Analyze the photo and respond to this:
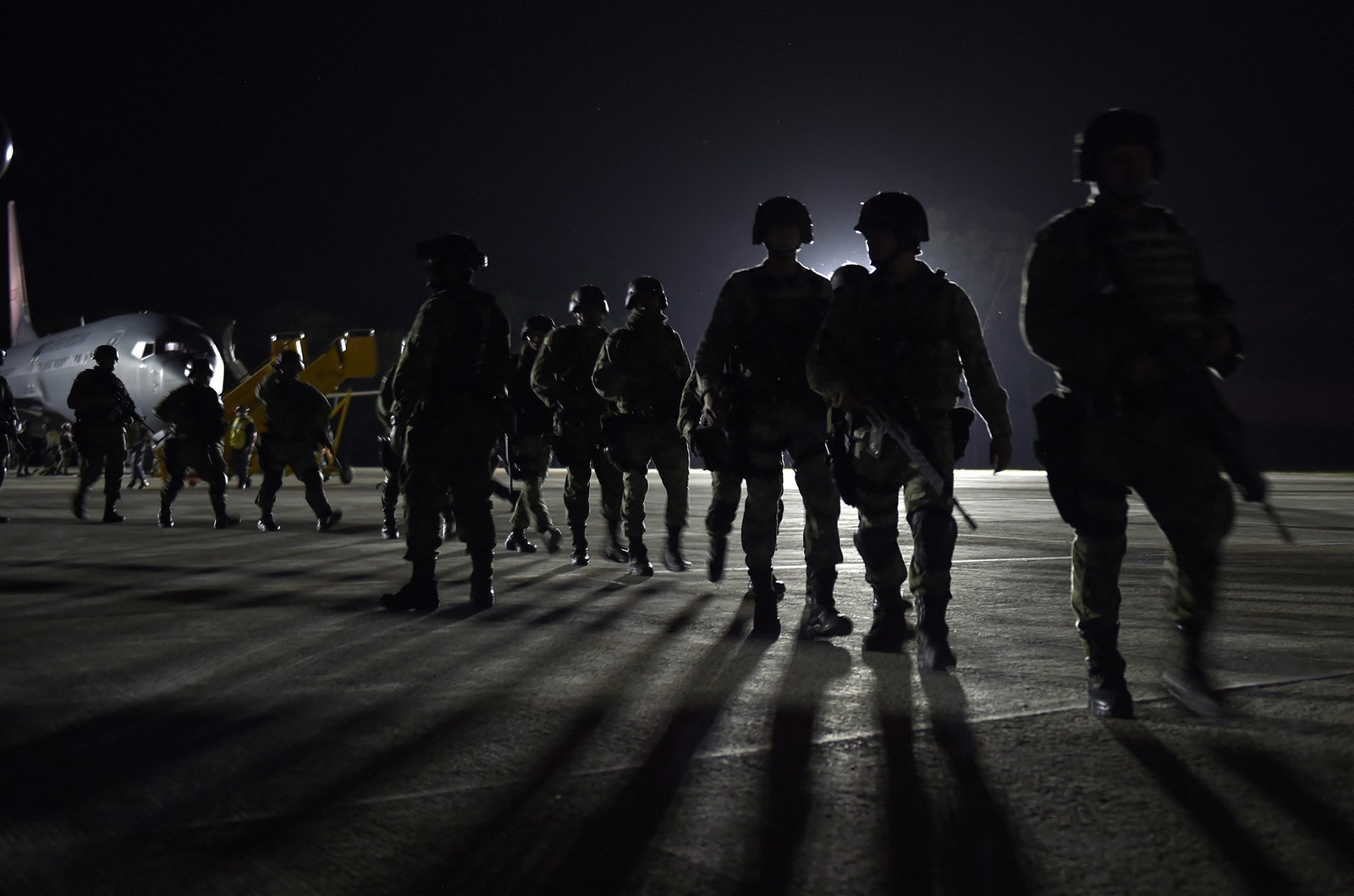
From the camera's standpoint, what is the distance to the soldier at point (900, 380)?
3.93 metres

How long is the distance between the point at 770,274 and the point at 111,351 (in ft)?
31.0

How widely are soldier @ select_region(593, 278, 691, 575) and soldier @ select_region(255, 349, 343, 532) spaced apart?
4.60 meters

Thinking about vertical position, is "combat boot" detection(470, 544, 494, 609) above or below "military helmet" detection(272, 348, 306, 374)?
below

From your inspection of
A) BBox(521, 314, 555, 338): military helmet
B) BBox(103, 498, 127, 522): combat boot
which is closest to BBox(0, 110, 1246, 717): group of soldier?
BBox(521, 314, 555, 338): military helmet

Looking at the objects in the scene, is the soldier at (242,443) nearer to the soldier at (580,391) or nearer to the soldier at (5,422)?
the soldier at (5,422)

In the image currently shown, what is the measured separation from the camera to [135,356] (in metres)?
25.9

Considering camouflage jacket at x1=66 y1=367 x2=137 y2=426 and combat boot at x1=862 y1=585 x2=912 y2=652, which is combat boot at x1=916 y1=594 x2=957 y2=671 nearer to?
combat boot at x1=862 y1=585 x2=912 y2=652

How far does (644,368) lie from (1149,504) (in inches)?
149

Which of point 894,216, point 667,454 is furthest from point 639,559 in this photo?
point 894,216

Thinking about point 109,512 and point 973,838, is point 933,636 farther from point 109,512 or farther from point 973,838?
point 109,512

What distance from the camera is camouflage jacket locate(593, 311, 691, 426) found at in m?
6.43

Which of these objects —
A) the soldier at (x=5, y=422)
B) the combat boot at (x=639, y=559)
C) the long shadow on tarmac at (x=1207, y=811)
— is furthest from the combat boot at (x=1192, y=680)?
the soldier at (x=5, y=422)

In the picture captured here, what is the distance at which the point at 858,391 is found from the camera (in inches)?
156

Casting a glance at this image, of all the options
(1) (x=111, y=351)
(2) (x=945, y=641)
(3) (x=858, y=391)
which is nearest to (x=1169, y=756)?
(2) (x=945, y=641)
